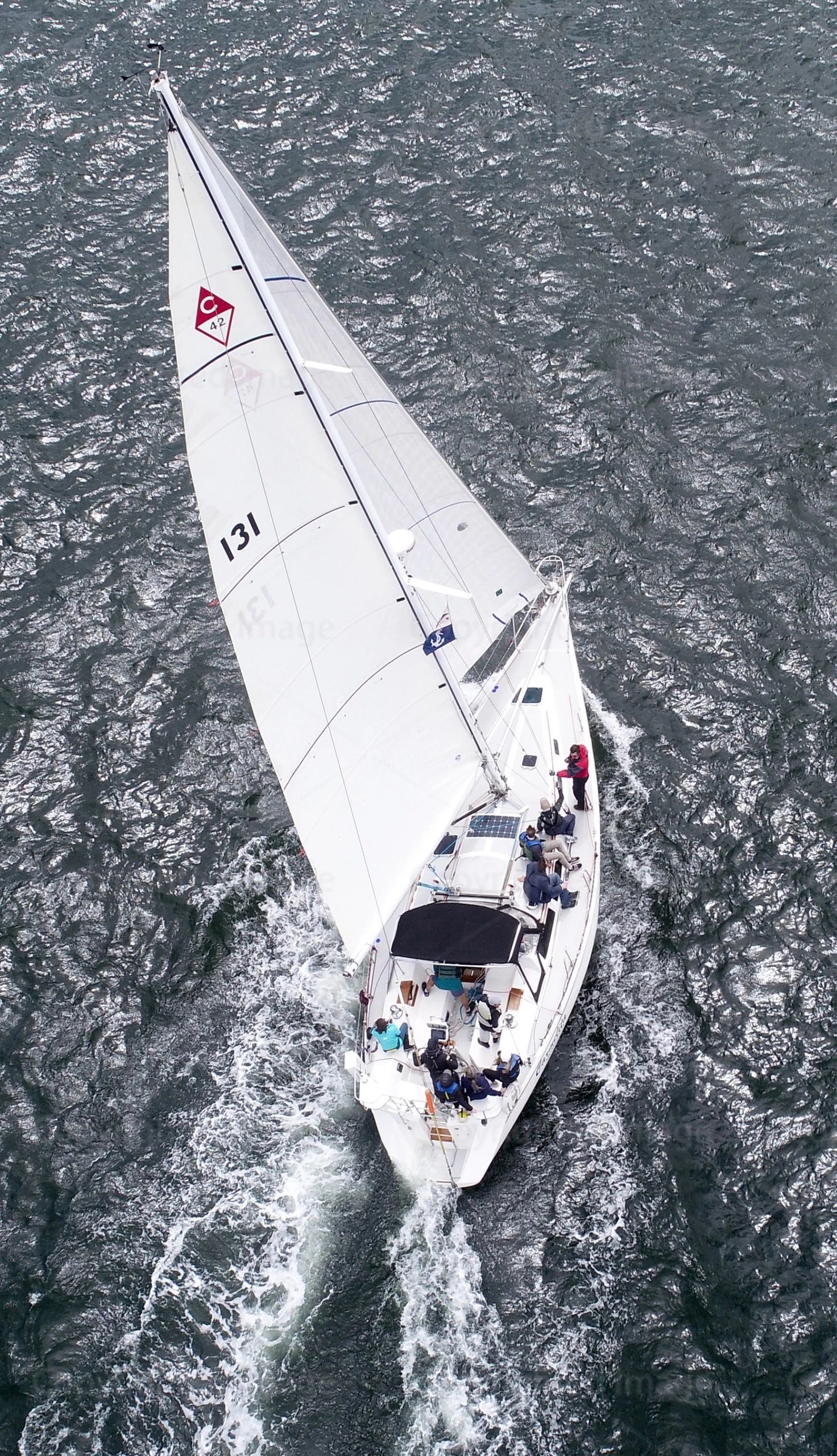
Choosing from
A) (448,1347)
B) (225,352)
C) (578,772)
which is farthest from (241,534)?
(448,1347)

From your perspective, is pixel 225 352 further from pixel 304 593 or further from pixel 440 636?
pixel 440 636

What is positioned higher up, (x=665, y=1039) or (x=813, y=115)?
(x=813, y=115)

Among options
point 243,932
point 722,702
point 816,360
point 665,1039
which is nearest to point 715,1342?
point 665,1039

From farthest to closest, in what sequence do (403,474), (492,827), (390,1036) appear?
(492,827) → (403,474) → (390,1036)

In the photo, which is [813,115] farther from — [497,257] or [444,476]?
[444,476]

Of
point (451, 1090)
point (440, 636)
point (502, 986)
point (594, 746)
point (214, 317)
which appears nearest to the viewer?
point (214, 317)

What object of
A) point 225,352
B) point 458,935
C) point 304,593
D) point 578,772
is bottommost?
point 458,935

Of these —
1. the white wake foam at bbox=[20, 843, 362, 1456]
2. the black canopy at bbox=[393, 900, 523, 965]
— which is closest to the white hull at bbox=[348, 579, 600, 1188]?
the black canopy at bbox=[393, 900, 523, 965]

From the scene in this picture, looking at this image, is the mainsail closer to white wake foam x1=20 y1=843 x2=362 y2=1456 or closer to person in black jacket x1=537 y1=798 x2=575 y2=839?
person in black jacket x1=537 y1=798 x2=575 y2=839
